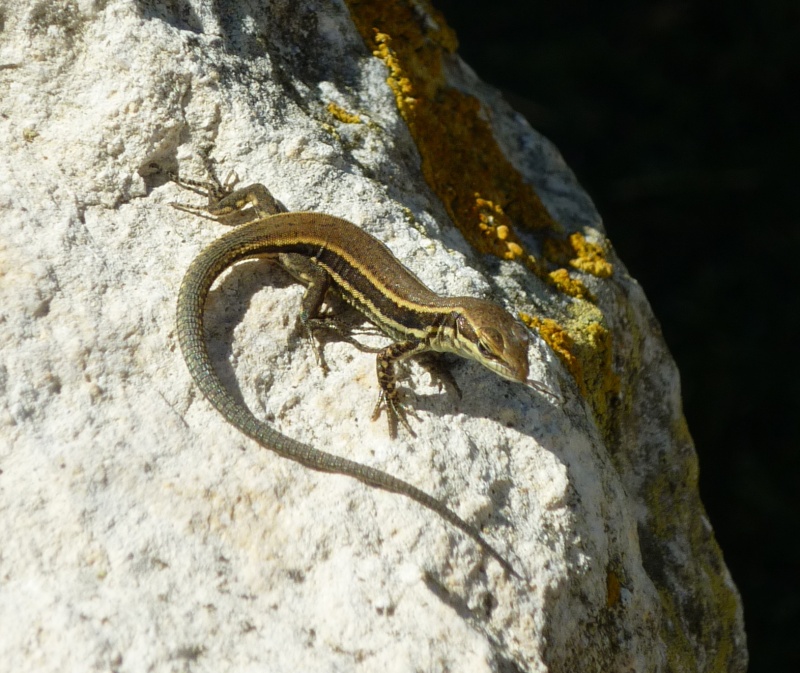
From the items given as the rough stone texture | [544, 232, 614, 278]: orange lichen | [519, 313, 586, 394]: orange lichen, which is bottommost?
the rough stone texture

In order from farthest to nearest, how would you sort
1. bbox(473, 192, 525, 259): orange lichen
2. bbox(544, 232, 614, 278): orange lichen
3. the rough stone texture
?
bbox(544, 232, 614, 278): orange lichen, bbox(473, 192, 525, 259): orange lichen, the rough stone texture

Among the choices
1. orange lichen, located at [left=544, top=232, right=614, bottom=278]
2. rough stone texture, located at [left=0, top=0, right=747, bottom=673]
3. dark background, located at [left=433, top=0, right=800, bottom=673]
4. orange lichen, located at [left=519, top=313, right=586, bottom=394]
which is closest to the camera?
rough stone texture, located at [left=0, top=0, right=747, bottom=673]

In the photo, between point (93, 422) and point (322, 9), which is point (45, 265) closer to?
point (93, 422)

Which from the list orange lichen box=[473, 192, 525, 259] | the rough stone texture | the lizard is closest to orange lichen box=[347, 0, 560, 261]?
orange lichen box=[473, 192, 525, 259]

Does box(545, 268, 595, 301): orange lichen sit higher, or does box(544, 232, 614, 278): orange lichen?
box(544, 232, 614, 278): orange lichen

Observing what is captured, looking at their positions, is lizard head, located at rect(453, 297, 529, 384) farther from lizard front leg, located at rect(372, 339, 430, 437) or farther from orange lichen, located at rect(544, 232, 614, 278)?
orange lichen, located at rect(544, 232, 614, 278)

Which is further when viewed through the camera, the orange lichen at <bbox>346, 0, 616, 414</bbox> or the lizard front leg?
the orange lichen at <bbox>346, 0, 616, 414</bbox>
